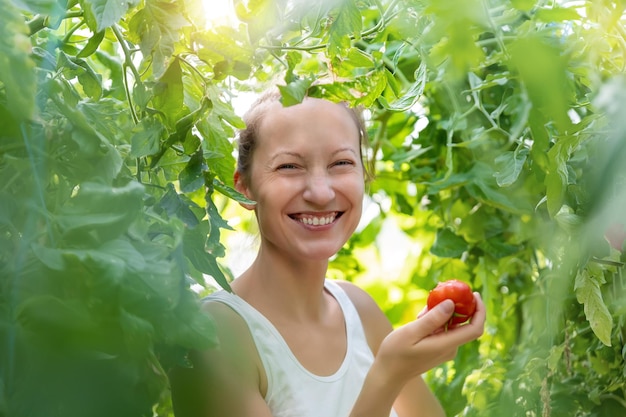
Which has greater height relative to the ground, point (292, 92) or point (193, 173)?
point (292, 92)

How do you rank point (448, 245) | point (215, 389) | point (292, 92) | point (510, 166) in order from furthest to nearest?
point (448, 245) < point (215, 389) < point (510, 166) < point (292, 92)

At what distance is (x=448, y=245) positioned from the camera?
65.9 inches

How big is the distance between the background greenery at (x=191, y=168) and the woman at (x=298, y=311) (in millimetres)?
136

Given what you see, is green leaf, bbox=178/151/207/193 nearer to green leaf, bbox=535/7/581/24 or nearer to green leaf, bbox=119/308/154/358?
green leaf, bbox=119/308/154/358

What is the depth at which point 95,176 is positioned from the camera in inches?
30.1

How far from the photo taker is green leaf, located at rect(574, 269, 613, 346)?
1.03m

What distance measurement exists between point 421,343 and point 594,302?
0.23 m

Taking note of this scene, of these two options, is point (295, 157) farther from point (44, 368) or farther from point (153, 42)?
point (44, 368)

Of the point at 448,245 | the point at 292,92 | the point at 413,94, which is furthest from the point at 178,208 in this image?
the point at 448,245

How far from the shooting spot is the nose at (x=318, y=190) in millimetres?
1268

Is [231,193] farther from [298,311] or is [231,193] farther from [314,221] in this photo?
[298,311]

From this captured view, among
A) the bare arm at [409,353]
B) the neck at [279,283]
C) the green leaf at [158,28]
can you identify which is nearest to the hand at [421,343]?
the bare arm at [409,353]

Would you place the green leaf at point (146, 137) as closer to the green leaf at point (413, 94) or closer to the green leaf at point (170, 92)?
the green leaf at point (170, 92)

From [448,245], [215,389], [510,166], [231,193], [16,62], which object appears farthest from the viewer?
[448,245]
